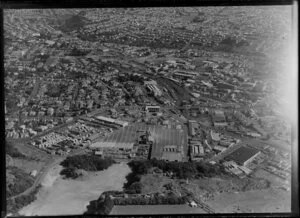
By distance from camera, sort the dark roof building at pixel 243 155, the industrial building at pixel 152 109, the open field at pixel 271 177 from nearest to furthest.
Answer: the open field at pixel 271 177 → the dark roof building at pixel 243 155 → the industrial building at pixel 152 109

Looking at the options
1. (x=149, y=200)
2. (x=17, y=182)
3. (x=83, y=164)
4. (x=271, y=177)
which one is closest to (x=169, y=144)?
(x=149, y=200)

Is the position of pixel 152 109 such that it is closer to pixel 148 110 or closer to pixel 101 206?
pixel 148 110

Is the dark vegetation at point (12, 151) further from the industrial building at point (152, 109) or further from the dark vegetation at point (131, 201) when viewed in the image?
the industrial building at point (152, 109)

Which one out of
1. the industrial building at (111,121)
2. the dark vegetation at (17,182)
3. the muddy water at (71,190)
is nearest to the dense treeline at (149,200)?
the muddy water at (71,190)

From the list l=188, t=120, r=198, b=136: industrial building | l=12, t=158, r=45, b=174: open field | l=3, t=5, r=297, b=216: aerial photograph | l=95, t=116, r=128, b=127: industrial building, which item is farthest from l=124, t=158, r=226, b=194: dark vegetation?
l=12, t=158, r=45, b=174: open field

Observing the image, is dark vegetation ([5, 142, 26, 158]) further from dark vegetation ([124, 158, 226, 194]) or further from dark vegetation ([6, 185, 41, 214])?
dark vegetation ([124, 158, 226, 194])

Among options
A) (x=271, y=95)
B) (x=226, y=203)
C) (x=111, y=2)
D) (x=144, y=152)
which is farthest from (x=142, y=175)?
(x=111, y=2)

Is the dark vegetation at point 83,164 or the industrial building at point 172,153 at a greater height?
the industrial building at point 172,153
